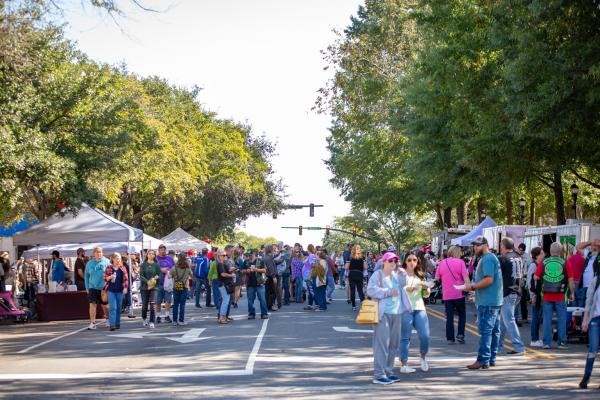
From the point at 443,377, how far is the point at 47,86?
20898 millimetres

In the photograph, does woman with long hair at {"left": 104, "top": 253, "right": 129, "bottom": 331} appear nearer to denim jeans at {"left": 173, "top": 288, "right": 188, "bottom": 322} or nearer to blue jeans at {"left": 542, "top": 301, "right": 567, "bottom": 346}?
denim jeans at {"left": 173, "top": 288, "right": 188, "bottom": 322}

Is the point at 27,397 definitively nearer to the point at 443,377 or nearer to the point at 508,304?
the point at 443,377

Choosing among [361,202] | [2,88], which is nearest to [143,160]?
[361,202]

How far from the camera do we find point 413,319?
1373 centimetres

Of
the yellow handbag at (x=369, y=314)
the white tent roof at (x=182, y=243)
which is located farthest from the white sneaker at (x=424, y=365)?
the white tent roof at (x=182, y=243)

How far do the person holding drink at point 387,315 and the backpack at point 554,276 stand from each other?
175 inches

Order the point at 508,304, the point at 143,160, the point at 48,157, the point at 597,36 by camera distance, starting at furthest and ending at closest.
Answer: the point at 143,160 → the point at 48,157 → the point at 597,36 → the point at 508,304

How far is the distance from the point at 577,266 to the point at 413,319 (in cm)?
552

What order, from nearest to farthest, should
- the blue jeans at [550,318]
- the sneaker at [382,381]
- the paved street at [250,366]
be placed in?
the paved street at [250,366], the sneaker at [382,381], the blue jeans at [550,318]

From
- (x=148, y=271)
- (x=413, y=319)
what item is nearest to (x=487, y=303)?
(x=413, y=319)

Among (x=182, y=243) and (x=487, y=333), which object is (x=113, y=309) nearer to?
(x=487, y=333)

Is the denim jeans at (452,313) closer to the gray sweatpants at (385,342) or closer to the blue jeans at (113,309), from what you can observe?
the gray sweatpants at (385,342)

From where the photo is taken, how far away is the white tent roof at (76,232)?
26578 mm

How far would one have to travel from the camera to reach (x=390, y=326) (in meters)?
12.5
